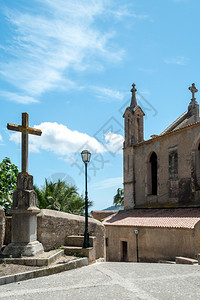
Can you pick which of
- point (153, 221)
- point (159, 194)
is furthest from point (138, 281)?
point (159, 194)

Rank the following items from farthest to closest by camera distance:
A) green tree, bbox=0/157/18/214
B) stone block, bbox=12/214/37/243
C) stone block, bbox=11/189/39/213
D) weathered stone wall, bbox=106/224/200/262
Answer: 1. green tree, bbox=0/157/18/214
2. weathered stone wall, bbox=106/224/200/262
3. stone block, bbox=11/189/39/213
4. stone block, bbox=12/214/37/243

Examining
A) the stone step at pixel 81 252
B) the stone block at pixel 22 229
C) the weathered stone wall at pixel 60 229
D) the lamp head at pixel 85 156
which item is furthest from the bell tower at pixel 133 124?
the stone block at pixel 22 229

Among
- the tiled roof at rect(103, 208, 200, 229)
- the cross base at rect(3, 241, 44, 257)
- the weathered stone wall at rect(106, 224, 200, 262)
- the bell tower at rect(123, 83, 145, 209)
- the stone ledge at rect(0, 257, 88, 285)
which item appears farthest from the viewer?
the bell tower at rect(123, 83, 145, 209)

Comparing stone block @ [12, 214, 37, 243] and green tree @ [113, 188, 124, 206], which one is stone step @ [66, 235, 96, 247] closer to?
stone block @ [12, 214, 37, 243]

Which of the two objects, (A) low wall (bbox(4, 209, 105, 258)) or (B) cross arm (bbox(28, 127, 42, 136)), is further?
(B) cross arm (bbox(28, 127, 42, 136))

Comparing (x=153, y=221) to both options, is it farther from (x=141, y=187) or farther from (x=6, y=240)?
(x=6, y=240)

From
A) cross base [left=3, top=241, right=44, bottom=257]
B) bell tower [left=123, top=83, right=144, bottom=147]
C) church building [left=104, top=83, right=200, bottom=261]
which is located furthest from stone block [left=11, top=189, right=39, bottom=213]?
bell tower [left=123, top=83, right=144, bottom=147]

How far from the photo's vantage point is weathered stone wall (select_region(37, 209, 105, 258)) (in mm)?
10680

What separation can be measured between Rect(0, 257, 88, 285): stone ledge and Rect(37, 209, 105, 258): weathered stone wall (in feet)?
4.72

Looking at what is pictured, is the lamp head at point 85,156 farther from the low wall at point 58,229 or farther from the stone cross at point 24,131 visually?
the low wall at point 58,229

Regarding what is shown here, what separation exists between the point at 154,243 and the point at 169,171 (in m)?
6.48

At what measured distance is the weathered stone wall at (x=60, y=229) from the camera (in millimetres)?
10680

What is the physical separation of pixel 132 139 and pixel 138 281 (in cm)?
2070

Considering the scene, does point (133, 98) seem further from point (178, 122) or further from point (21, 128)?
point (21, 128)
